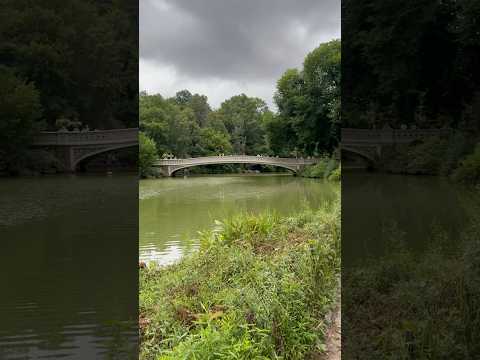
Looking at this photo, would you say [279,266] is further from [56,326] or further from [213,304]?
[56,326]

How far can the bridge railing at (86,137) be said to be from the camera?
73.0 inches

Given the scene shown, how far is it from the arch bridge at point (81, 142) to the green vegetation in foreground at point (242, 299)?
37.0 inches

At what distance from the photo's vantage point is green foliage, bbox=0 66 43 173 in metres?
3.46

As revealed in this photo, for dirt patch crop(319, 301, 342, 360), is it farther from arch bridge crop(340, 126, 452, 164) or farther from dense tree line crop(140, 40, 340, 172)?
dense tree line crop(140, 40, 340, 172)

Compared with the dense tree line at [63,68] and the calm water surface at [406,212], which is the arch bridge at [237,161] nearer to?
the dense tree line at [63,68]

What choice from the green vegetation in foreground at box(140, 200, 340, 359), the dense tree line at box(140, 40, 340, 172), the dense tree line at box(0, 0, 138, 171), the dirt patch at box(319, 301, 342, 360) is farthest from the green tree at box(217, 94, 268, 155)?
Result: the dirt patch at box(319, 301, 342, 360)

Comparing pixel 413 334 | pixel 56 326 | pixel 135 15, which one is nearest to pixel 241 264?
pixel 56 326

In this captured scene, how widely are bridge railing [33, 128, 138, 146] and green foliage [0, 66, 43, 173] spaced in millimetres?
172

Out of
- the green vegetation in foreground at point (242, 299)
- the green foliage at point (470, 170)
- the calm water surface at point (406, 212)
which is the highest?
the green foliage at point (470, 170)

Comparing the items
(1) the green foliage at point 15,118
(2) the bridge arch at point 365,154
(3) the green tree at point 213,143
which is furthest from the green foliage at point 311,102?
(2) the bridge arch at point 365,154

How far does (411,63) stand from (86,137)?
6.53ft

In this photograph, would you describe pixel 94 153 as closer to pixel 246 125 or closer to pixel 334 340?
pixel 334 340

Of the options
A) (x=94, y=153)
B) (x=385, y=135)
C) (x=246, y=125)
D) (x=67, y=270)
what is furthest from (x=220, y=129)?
(x=385, y=135)

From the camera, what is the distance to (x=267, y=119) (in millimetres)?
20859
